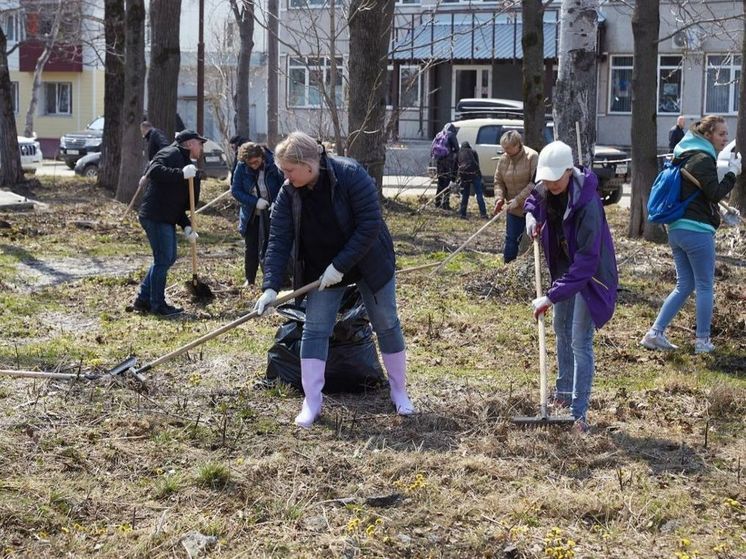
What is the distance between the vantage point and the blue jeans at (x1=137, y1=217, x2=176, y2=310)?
10008mm

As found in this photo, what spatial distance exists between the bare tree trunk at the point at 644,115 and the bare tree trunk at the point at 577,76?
3458mm

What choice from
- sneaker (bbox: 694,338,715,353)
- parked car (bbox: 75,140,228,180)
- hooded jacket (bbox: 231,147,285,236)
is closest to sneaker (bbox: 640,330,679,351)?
sneaker (bbox: 694,338,715,353)

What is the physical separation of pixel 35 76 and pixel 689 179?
1611 inches

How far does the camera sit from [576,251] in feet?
19.8

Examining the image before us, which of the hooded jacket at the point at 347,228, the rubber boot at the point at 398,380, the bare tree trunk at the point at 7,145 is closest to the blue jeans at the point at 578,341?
the rubber boot at the point at 398,380

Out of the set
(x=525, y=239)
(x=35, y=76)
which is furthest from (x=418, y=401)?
(x=35, y=76)

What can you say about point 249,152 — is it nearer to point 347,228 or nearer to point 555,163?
point 347,228

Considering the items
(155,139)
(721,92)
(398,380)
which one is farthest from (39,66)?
(398,380)

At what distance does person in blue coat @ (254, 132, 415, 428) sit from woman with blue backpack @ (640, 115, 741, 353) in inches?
111

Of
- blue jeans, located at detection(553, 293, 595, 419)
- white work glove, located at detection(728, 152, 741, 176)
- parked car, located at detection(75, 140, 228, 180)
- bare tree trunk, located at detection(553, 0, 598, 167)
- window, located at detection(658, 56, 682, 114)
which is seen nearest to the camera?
blue jeans, located at detection(553, 293, 595, 419)

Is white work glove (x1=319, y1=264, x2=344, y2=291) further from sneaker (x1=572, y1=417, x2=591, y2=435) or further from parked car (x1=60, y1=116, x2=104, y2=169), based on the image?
A: parked car (x1=60, y1=116, x2=104, y2=169)

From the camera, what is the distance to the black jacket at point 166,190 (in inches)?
394

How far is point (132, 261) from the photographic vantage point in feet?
44.4

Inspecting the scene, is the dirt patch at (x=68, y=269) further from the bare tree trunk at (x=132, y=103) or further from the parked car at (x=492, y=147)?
the parked car at (x=492, y=147)
